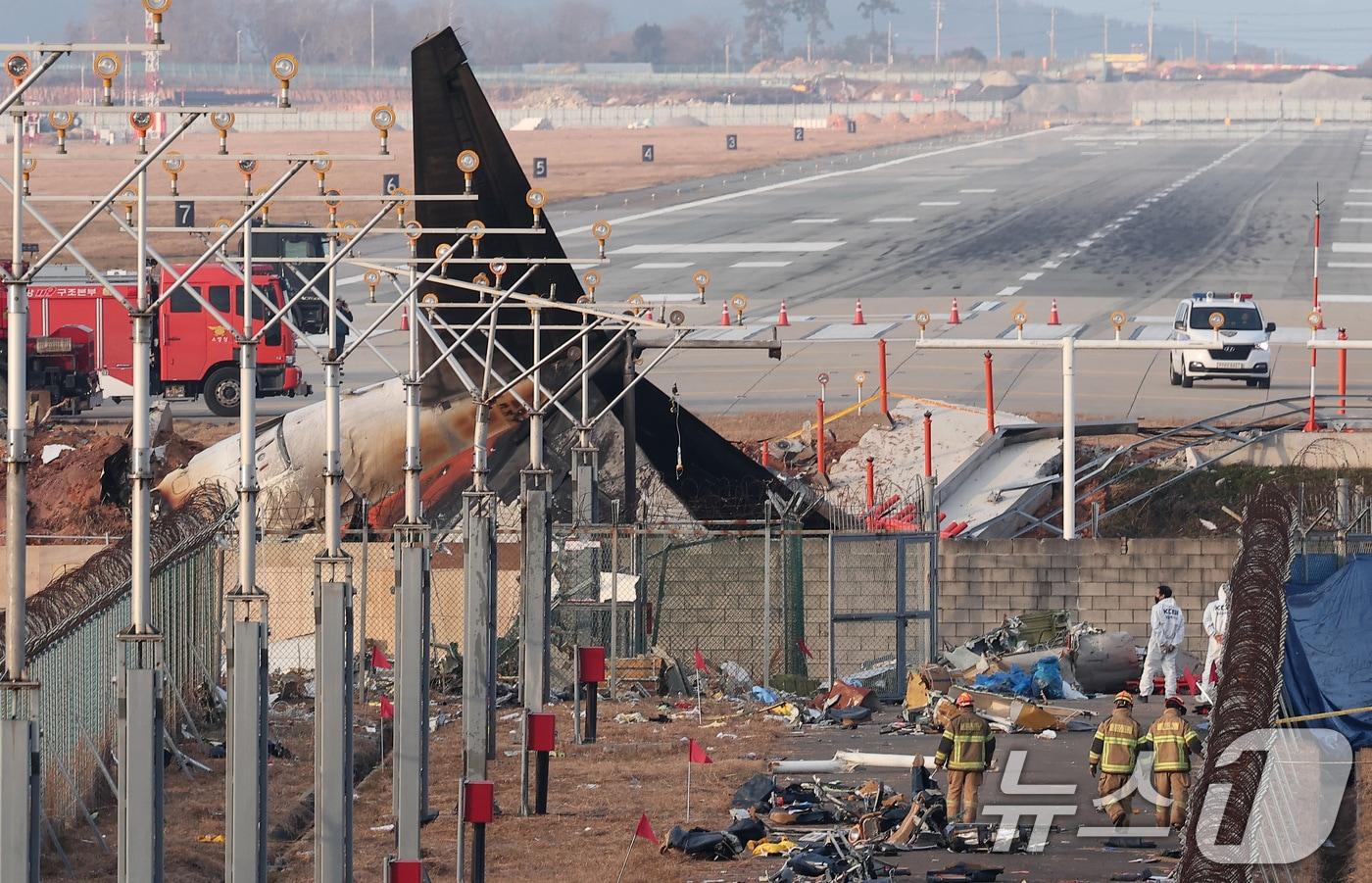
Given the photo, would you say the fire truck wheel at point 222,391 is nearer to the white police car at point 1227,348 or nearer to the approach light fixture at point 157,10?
the white police car at point 1227,348

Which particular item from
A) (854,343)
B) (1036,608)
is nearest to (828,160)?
(854,343)

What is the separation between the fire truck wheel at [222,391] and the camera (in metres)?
51.7

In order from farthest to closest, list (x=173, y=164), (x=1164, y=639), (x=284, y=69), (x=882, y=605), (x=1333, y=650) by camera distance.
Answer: (x=882, y=605) < (x=1164, y=639) < (x=1333, y=650) < (x=173, y=164) < (x=284, y=69)

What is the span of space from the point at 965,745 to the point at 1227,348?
108ft

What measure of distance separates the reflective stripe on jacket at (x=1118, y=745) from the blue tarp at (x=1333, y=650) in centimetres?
238

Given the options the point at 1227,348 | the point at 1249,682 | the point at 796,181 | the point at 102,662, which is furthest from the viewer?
the point at 796,181

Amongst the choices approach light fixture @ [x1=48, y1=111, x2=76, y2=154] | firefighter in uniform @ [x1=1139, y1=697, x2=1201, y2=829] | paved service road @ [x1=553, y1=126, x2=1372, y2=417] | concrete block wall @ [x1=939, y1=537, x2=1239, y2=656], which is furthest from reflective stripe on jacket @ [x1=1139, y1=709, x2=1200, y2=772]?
paved service road @ [x1=553, y1=126, x2=1372, y2=417]

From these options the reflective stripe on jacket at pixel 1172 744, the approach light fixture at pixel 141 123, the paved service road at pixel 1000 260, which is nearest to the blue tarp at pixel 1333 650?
the reflective stripe on jacket at pixel 1172 744

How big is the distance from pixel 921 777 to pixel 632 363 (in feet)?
47.1

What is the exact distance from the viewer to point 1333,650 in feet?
83.9

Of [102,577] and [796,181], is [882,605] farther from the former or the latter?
[796,181]

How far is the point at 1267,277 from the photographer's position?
244ft

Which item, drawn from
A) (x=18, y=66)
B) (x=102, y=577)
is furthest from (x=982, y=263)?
(x=18, y=66)

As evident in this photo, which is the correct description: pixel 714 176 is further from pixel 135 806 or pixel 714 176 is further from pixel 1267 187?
pixel 135 806
